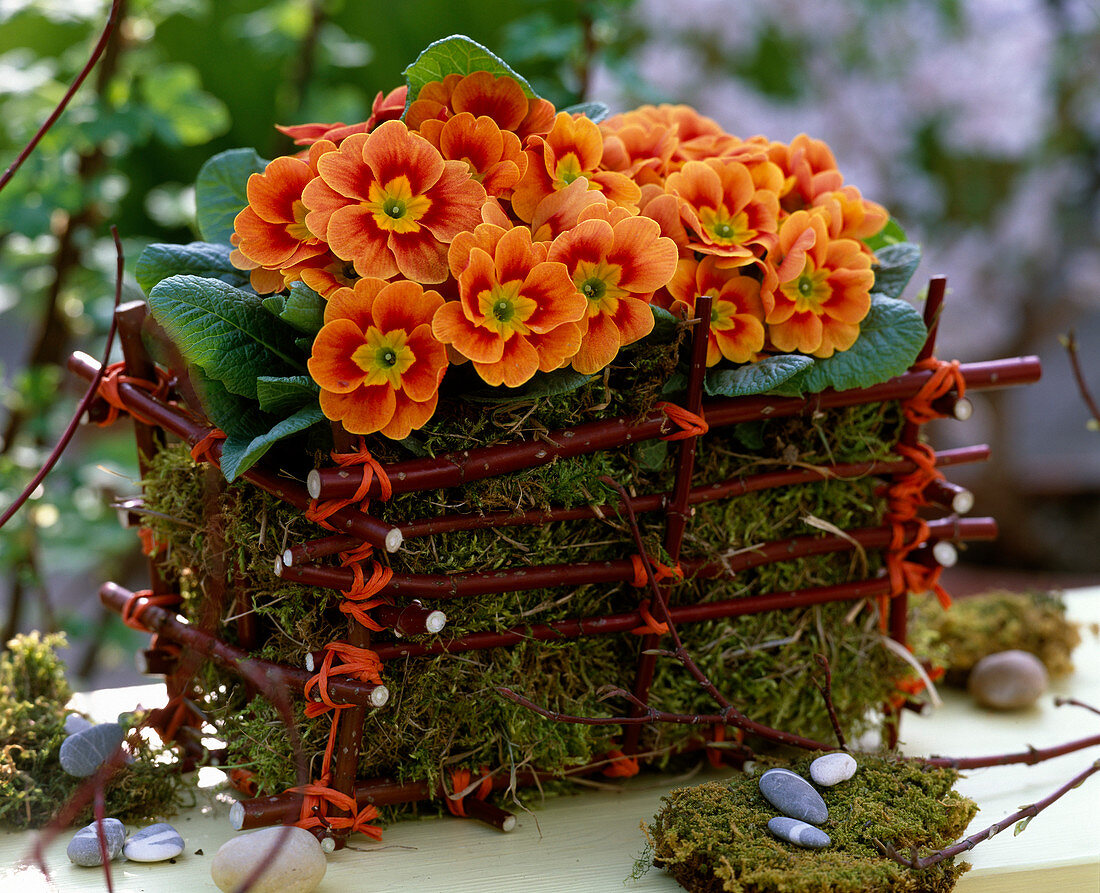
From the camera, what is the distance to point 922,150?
7.80ft

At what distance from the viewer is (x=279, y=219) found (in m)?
0.60

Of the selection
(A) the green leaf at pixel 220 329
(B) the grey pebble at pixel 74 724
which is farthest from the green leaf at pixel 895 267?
(B) the grey pebble at pixel 74 724

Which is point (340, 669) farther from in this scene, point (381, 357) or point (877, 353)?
point (877, 353)

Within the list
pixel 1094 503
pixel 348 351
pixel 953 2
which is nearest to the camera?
pixel 348 351

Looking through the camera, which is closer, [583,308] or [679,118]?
[583,308]

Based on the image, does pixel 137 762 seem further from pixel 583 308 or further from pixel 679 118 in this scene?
pixel 679 118

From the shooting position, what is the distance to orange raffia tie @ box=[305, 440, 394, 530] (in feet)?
1.85

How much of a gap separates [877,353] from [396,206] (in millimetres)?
337

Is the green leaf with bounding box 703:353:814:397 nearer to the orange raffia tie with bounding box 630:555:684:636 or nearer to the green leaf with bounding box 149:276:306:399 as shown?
the orange raffia tie with bounding box 630:555:684:636

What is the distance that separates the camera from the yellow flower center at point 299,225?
0.60 metres

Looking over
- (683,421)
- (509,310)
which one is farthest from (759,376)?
(509,310)

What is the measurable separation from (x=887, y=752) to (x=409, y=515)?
370 mm

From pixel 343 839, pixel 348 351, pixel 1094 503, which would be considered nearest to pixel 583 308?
pixel 348 351

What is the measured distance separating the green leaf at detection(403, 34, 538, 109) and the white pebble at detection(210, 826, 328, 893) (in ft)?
1.50
